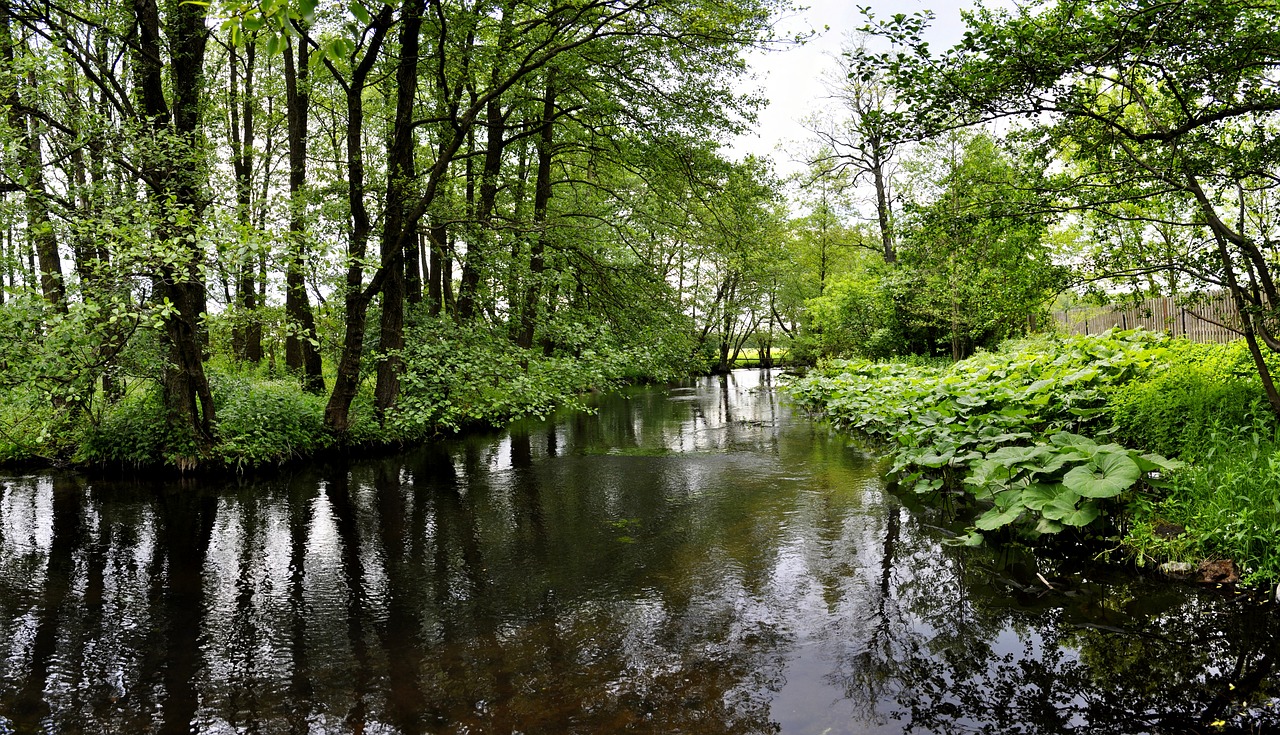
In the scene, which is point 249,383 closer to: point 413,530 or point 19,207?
point 19,207

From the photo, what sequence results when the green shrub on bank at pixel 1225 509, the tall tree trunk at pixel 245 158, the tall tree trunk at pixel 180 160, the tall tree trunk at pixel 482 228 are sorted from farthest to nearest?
the tall tree trunk at pixel 245 158 < the tall tree trunk at pixel 482 228 < the tall tree trunk at pixel 180 160 < the green shrub on bank at pixel 1225 509

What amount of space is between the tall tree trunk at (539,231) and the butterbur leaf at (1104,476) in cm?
899

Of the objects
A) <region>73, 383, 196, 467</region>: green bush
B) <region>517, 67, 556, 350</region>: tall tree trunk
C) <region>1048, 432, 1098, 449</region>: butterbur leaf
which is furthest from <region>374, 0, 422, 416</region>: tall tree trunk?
<region>1048, 432, 1098, 449</region>: butterbur leaf

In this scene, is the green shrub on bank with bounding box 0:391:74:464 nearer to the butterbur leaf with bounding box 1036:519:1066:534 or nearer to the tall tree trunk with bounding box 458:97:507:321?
the tall tree trunk with bounding box 458:97:507:321

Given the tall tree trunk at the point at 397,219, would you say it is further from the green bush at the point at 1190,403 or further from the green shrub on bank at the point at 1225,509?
the green shrub on bank at the point at 1225,509

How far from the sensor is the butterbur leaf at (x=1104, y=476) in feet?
17.4

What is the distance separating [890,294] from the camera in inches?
828

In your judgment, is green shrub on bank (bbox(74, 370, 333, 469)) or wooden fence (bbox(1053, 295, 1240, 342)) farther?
wooden fence (bbox(1053, 295, 1240, 342))

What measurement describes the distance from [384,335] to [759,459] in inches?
262

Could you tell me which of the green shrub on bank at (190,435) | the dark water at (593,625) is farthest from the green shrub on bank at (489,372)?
the dark water at (593,625)

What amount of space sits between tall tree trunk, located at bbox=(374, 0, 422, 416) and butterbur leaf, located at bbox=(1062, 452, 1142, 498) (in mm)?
Result: 9298

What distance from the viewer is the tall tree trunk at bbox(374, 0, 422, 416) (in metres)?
11.2

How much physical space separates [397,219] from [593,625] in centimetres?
855

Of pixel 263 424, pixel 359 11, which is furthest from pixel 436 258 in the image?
pixel 359 11
